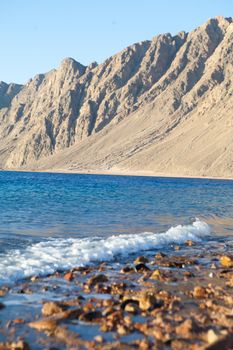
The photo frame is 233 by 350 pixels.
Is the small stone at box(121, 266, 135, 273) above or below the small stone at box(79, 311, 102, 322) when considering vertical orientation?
below

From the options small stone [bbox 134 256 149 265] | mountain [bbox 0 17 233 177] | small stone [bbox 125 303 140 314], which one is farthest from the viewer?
mountain [bbox 0 17 233 177]

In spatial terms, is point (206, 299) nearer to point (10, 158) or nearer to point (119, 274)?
point (119, 274)

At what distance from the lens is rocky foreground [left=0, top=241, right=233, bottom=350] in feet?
25.7

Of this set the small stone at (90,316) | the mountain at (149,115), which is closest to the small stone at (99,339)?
the small stone at (90,316)

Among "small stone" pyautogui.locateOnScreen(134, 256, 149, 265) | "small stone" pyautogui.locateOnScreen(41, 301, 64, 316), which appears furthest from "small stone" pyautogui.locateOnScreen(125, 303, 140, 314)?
"small stone" pyautogui.locateOnScreen(134, 256, 149, 265)

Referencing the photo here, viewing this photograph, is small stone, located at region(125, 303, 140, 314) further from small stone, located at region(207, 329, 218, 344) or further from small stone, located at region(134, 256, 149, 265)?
small stone, located at region(134, 256, 149, 265)

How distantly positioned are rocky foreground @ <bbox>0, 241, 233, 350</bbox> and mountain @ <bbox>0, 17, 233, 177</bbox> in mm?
98132

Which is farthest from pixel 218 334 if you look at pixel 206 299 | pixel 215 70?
pixel 215 70

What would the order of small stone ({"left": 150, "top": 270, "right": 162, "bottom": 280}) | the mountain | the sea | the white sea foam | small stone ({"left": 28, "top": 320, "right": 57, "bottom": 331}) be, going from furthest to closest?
the mountain
the sea
the white sea foam
small stone ({"left": 150, "top": 270, "right": 162, "bottom": 280})
small stone ({"left": 28, "top": 320, "right": 57, "bottom": 331})

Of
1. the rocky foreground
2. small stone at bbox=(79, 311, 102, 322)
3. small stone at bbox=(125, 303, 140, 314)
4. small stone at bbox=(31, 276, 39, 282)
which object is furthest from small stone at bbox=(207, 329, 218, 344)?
small stone at bbox=(31, 276, 39, 282)

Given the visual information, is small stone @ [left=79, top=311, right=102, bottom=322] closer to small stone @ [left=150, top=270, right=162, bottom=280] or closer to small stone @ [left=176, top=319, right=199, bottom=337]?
small stone @ [left=176, top=319, right=199, bottom=337]

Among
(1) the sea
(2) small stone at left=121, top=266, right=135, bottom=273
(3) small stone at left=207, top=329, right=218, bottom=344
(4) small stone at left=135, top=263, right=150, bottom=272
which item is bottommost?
(1) the sea

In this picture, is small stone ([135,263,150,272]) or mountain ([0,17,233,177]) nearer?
small stone ([135,263,150,272])

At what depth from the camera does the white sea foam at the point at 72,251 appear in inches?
522
